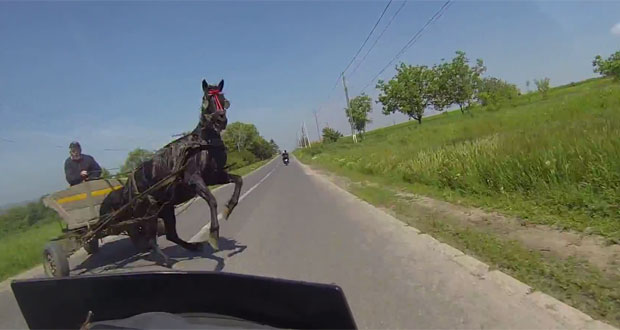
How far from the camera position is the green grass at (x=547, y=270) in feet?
10.6

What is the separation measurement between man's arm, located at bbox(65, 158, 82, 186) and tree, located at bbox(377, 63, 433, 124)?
43415mm

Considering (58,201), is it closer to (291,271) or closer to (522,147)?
(291,271)

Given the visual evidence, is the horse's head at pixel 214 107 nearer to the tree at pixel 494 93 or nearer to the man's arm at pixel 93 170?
the man's arm at pixel 93 170

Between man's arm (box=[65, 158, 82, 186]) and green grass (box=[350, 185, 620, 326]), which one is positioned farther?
man's arm (box=[65, 158, 82, 186])

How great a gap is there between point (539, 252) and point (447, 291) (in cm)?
155

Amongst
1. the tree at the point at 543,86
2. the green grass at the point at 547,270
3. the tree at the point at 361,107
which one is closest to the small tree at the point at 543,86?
the tree at the point at 543,86

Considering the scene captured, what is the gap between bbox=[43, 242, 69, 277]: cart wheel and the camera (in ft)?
18.9

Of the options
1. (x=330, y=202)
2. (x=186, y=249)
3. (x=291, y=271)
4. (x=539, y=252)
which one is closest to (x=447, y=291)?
(x=539, y=252)

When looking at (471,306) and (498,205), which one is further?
(498,205)

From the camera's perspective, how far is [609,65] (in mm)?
41656

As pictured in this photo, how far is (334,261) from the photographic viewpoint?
214 inches

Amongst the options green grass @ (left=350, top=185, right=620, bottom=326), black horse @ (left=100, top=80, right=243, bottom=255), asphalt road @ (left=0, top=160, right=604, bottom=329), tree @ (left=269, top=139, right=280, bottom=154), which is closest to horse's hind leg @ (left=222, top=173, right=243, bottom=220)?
black horse @ (left=100, top=80, right=243, bottom=255)

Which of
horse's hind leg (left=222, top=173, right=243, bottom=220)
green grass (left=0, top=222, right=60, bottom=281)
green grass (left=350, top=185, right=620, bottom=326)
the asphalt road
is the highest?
horse's hind leg (left=222, top=173, right=243, bottom=220)

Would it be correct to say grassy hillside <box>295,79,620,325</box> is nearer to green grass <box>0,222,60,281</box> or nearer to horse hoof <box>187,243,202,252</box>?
horse hoof <box>187,243,202,252</box>
